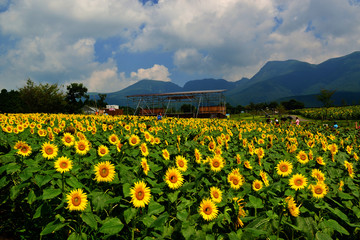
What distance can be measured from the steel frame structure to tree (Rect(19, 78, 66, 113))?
16891 mm

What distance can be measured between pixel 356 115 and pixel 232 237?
57.7 metres

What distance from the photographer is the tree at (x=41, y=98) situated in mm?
38188

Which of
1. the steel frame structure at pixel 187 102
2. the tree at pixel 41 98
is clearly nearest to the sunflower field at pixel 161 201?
the steel frame structure at pixel 187 102

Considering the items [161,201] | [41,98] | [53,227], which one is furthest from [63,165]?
[41,98]

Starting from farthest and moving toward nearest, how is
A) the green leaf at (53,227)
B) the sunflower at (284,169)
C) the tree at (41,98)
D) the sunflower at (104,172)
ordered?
the tree at (41,98)
the sunflower at (284,169)
the sunflower at (104,172)
the green leaf at (53,227)

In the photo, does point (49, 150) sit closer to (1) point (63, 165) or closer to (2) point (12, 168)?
(2) point (12, 168)

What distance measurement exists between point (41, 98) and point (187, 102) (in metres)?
26.8

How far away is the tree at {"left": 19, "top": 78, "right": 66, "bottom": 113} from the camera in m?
38.2

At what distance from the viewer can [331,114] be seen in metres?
50.0

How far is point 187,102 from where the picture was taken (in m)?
31.3

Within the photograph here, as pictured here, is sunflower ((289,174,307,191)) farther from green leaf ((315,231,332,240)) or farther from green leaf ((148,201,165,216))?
green leaf ((148,201,165,216))

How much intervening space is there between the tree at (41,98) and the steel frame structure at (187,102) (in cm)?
1689

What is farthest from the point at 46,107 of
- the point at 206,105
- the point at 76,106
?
the point at 206,105

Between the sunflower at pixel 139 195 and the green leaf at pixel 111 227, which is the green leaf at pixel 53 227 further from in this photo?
the sunflower at pixel 139 195
